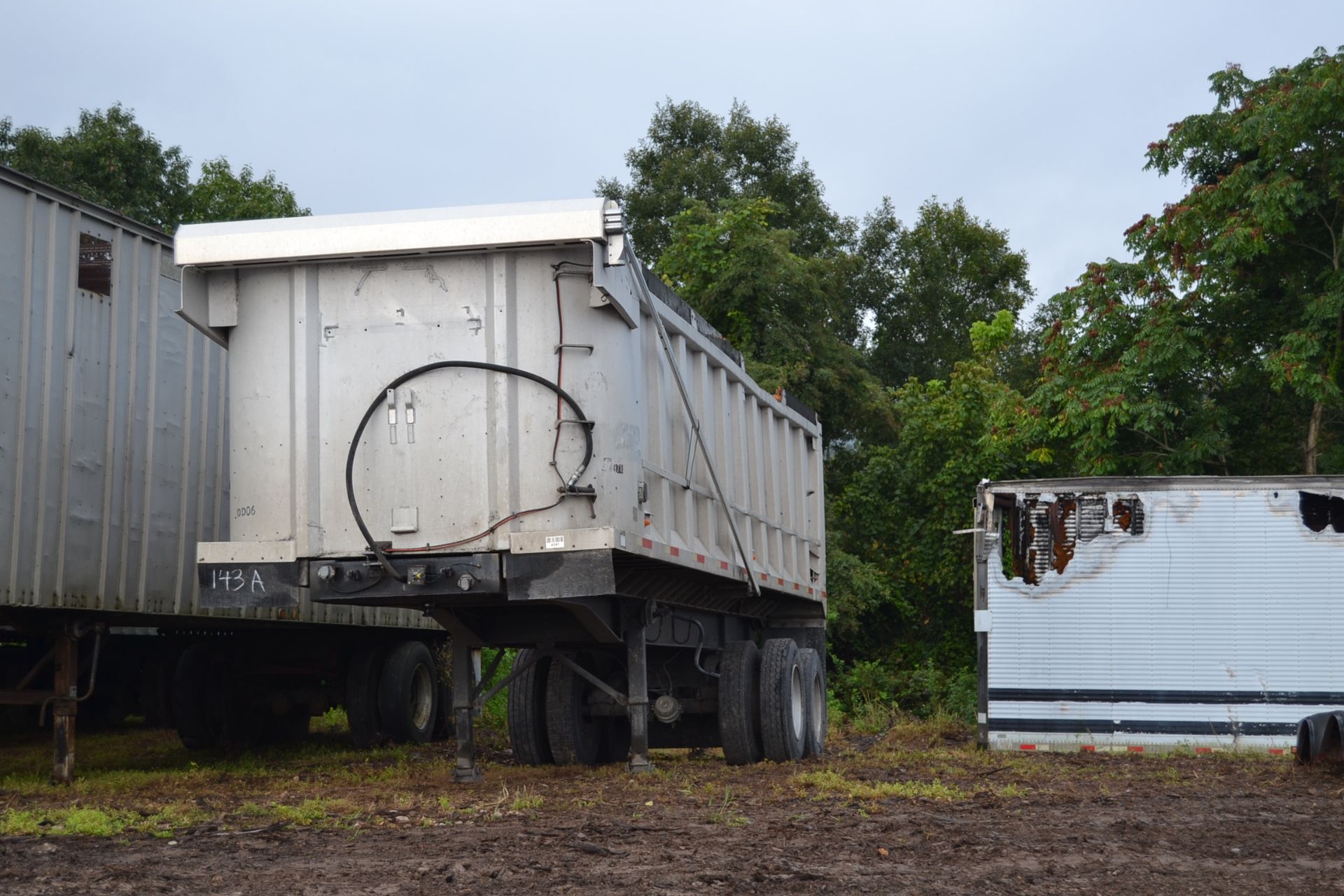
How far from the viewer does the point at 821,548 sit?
607 inches

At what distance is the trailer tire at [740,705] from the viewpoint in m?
11.5

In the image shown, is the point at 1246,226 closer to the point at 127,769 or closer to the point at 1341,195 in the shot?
the point at 1341,195

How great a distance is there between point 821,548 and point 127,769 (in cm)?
677

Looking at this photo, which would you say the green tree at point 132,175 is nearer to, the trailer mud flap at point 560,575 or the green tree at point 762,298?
the green tree at point 762,298

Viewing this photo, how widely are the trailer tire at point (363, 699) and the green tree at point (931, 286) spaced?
28.0m

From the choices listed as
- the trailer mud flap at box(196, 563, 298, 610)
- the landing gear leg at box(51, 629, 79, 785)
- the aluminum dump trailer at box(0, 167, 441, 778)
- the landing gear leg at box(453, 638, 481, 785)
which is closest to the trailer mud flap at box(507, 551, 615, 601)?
the trailer mud flap at box(196, 563, 298, 610)

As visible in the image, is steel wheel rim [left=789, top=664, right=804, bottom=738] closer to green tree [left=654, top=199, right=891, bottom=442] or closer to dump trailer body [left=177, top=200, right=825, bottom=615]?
dump trailer body [left=177, top=200, right=825, bottom=615]

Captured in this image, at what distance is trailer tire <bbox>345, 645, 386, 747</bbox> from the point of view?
47.5 ft

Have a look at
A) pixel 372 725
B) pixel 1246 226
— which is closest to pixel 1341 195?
pixel 1246 226

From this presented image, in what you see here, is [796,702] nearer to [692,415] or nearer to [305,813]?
[692,415]

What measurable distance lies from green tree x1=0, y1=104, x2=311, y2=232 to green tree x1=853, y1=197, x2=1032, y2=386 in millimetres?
15635

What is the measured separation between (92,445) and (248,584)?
7.60ft

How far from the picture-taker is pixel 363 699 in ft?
47.4

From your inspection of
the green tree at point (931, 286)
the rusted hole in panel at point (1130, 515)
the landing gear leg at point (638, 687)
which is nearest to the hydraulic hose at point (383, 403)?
the landing gear leg at point (638, 687)
